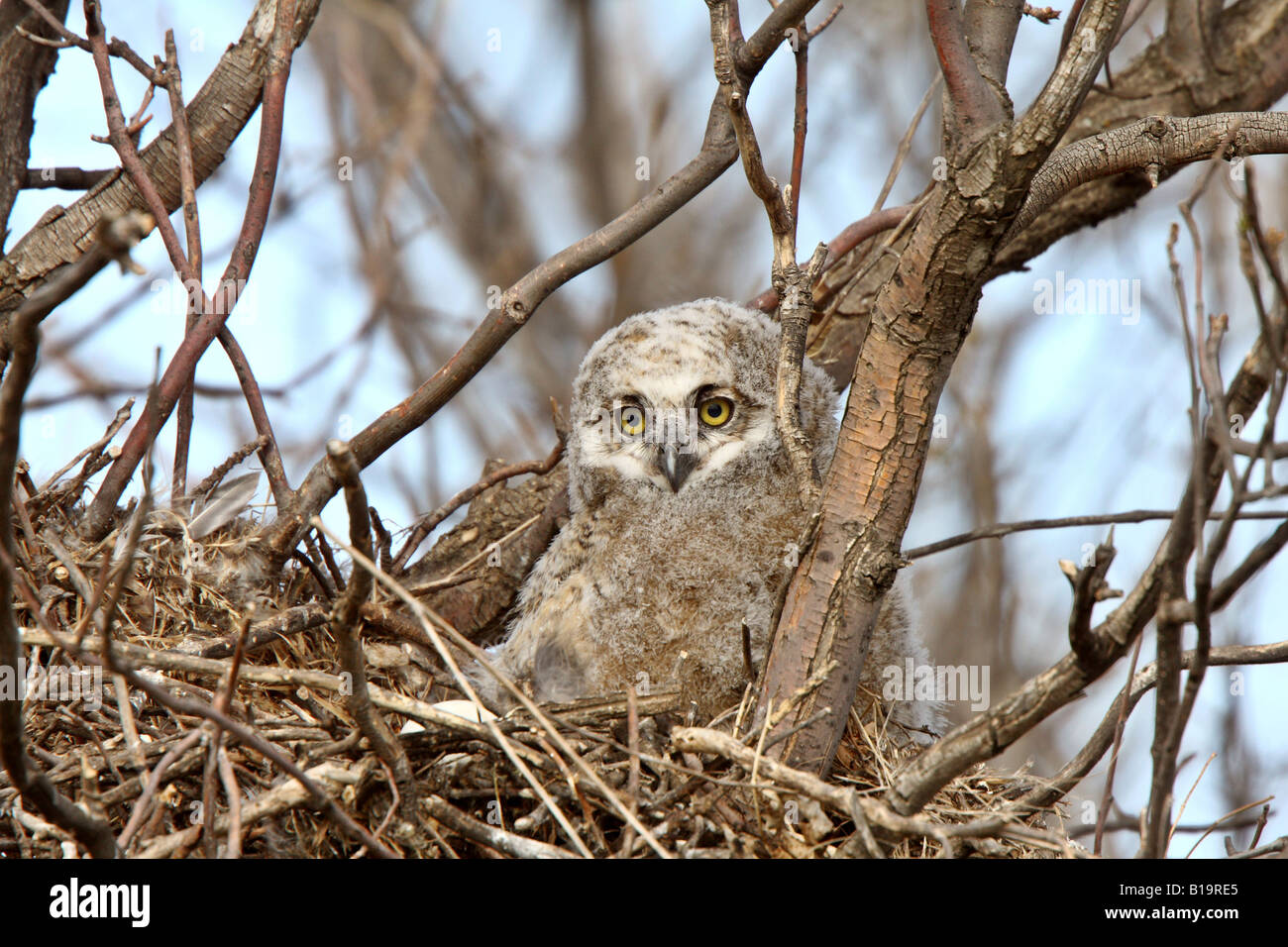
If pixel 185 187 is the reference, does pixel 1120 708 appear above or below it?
below

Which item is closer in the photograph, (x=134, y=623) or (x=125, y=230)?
(x=125, y=230)

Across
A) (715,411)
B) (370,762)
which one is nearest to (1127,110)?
(715,411)

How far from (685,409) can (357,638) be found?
172cm

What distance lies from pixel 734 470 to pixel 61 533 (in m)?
1.95

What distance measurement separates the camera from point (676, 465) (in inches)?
132

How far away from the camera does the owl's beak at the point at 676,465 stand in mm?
3355

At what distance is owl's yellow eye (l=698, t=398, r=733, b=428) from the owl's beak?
155 millimetres

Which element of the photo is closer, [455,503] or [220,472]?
[220,472]

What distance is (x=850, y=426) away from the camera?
8.23ft

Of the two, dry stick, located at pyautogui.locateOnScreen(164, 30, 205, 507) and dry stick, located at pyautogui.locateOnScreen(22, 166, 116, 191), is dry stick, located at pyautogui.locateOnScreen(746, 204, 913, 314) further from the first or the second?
dry stick, located at pyautogui.locateOnScreen(22, 166, 116, 191)

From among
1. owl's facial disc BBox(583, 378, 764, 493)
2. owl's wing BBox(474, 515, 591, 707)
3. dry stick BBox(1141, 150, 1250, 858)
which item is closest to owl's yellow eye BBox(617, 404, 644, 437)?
owl's facial disc BBox(583, 378, 764, 493)

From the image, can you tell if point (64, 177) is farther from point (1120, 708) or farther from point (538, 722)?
point (1120, 708)
